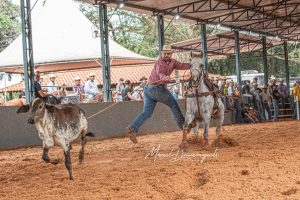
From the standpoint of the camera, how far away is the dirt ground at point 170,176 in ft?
21.0

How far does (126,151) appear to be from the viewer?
39.2 feet

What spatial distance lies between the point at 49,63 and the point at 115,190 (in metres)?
17.9

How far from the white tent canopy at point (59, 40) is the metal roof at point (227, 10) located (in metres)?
3.30

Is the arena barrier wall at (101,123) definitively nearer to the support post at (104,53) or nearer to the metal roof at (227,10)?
the support post at (104,53)

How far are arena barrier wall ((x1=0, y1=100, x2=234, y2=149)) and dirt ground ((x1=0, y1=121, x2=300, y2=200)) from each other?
4308 millimetres

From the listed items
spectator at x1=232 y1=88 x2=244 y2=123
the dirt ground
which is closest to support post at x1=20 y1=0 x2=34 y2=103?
the dirt ground

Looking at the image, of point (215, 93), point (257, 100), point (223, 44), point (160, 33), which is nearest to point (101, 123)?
point (160, 33)

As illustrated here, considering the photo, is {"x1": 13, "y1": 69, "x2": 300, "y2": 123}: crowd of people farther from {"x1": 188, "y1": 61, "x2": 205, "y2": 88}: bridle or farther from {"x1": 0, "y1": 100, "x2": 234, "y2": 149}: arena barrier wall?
{"x1": 188, "y1": 61, "x2": 205, "y2": 88}: bridle

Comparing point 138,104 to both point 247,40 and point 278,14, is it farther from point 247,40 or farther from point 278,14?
point 247,40

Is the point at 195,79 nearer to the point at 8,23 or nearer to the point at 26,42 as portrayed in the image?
the point at 26,42

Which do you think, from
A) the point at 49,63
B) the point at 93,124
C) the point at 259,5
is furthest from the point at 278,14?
the point at 93,124

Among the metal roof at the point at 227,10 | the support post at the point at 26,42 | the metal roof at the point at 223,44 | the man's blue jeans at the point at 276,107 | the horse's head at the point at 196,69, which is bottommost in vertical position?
the man's blue jeans at the point at 276,107

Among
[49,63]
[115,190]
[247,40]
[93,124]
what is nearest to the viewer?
[115,190]

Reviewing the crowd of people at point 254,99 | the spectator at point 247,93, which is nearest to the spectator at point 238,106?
the crowd of people at point 254,99
